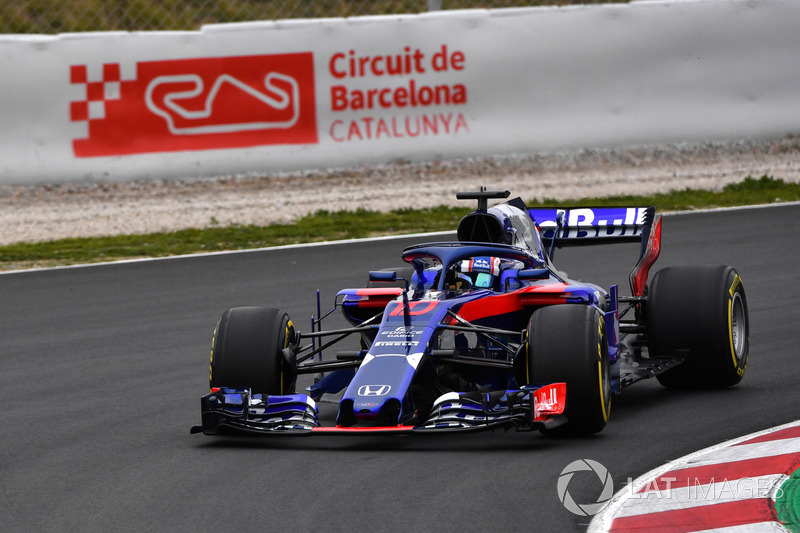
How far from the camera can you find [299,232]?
607 inches

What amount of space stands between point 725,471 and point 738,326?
2577mm

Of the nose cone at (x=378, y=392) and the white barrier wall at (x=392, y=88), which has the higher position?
the white barrier wall at (x=392, y=88)

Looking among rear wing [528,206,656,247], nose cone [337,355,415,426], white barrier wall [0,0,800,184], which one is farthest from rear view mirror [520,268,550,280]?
white barrier wall [0,0,800,184]

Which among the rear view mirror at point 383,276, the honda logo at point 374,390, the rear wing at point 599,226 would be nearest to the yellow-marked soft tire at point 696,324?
the rear wing at point 599,226

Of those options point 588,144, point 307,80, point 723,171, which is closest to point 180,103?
→ point 307,80

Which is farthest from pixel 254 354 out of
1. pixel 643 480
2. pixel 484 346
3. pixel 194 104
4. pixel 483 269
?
pixel 194 104

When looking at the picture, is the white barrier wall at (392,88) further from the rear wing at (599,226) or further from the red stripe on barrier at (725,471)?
the red stripe on barrier at (725,471)

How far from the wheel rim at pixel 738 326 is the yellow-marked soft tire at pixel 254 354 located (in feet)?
9.65

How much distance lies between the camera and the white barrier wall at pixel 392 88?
54.2ft

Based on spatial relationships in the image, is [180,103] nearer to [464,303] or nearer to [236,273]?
[236,273]

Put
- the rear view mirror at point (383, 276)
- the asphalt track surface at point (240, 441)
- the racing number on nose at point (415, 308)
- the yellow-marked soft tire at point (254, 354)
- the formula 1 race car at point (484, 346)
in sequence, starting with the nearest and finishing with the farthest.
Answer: the asphalt track surface at point (240, 441)
the formula 1 race car at point (484, 346)
the racing number on nose at point (415, 308)
the yellow-marked soft tire at point (254, 354)
the rear view mirror at point (383, 276)

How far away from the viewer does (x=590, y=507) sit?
587 cm

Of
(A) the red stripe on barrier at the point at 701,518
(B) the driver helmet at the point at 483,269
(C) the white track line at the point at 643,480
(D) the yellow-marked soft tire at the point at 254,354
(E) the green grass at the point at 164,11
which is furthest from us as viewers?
(E) the green grass at the point at 164,11

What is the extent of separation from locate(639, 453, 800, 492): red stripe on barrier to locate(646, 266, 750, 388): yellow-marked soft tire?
6.00 feet
